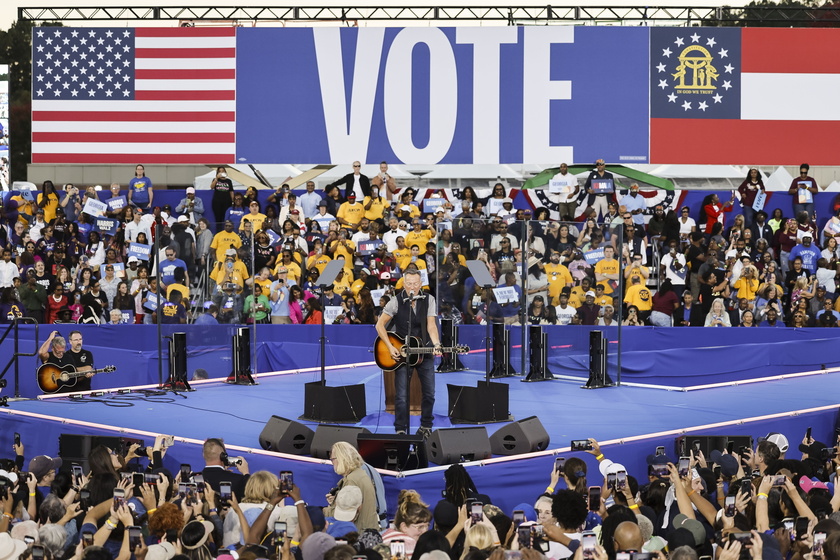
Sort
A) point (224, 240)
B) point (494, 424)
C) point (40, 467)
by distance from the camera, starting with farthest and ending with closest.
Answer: point (224, 240) → point (494, 424) → point (40, 467)

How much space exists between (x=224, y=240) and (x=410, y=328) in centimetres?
592

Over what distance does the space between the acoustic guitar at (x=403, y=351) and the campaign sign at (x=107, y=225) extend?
12.5 meters

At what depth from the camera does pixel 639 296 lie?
21828 mm

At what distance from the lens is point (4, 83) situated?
98.7 feet

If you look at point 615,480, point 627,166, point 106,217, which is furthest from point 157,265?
point 627,166

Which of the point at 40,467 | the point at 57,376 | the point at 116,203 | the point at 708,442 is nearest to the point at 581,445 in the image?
the point at 708,442

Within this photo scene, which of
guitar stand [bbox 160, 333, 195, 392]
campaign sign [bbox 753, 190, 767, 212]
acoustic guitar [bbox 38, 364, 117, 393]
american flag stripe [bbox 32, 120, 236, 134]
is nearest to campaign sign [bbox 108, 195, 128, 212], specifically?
american flag stripe [bbox 32, 120, 236, 134]

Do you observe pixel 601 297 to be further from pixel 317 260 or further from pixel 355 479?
pixel 355 479

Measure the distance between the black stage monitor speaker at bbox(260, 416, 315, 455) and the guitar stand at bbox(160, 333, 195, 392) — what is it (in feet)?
16.6

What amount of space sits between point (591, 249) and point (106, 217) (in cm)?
1081

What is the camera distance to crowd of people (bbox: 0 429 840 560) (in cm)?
756

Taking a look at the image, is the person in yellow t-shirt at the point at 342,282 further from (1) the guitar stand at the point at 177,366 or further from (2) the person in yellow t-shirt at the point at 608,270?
(2) the person in yellow t-shirt at the point at 608,270

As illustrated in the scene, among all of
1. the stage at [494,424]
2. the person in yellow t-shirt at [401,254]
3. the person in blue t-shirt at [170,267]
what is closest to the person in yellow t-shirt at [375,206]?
the person in yellow t-shirt at [401,254]

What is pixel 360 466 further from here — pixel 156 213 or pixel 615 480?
pixel 156 213
